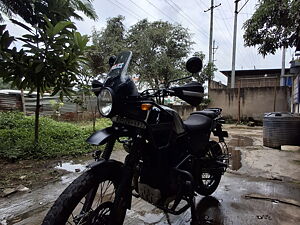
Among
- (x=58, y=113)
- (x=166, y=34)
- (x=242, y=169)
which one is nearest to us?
(x=242, y=169)

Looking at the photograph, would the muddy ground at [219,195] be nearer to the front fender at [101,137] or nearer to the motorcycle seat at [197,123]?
the motorcycle seat at [197,123]

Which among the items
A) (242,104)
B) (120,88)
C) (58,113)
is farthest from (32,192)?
(242,104)

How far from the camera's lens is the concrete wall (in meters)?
9.00

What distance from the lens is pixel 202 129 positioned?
2.04m

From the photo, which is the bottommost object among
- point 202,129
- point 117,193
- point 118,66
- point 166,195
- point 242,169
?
point 242,169

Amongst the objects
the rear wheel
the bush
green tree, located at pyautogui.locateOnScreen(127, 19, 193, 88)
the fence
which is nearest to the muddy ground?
the rear wheel

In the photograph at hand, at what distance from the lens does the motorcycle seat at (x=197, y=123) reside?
6.33 ft

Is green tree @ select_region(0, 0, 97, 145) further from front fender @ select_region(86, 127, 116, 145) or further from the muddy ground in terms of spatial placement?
front fender @ select_region(86, 127, 116, 145)

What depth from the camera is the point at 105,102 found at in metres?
1.38

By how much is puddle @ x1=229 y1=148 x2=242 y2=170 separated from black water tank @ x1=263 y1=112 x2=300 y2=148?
839 millimetres

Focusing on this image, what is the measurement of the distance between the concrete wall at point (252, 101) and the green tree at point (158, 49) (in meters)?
2.37

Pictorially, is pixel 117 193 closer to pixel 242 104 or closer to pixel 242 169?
pixel 242 169

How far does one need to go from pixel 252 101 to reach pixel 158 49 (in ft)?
17.5

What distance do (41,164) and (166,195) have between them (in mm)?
2560
